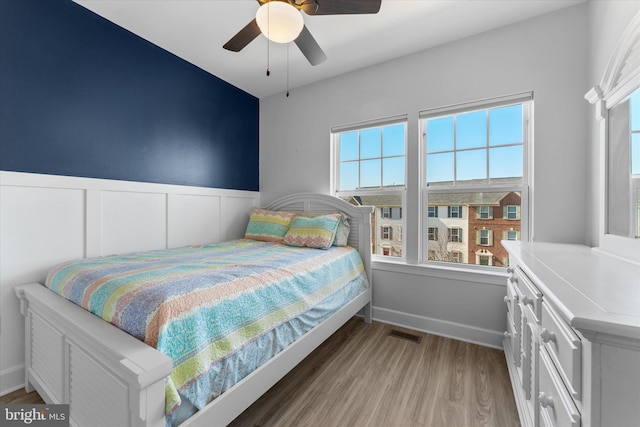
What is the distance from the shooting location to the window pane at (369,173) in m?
2.75

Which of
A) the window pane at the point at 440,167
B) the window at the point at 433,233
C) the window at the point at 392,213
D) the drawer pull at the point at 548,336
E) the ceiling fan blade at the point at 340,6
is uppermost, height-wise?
the ceiling fan blade at the point at 340,6

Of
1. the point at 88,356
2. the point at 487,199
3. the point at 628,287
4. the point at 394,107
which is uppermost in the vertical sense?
the point at 394,107

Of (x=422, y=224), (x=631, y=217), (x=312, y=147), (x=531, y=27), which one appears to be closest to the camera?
(x=631, y=217)

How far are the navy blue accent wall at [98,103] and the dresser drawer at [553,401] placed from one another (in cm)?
281

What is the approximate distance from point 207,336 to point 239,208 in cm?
227

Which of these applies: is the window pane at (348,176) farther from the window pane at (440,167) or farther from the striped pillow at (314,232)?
the window pane at (440,167)

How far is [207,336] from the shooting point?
107 cm

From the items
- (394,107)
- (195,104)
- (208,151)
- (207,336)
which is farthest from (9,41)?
(394,107)

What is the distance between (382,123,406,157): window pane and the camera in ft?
8.58

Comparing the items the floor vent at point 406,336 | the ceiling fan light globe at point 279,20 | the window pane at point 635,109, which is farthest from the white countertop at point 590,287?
the ceiling fan light globe at point 279,20

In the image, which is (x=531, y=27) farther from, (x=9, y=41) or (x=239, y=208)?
(x=9, y=41)

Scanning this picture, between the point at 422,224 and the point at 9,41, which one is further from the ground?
the point at 9,41

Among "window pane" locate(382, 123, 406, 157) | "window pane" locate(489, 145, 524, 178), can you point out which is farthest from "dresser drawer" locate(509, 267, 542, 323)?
"window pane" locate(382, 123, 406, 157)

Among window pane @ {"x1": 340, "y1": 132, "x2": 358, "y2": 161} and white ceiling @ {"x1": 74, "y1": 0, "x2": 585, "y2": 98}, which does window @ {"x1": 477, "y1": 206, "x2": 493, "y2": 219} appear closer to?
window pane @ {"x1": 340, "y1": 132, "x2": 358, "y2": 161}
